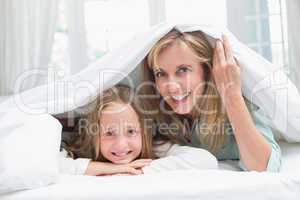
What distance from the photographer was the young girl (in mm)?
1021

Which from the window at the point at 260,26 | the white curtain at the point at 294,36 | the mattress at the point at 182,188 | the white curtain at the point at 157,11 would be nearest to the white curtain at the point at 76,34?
the white curtain at the point at 157,11

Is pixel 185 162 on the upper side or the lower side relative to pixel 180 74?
lower

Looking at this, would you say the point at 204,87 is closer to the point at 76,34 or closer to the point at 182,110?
the point at 182,110

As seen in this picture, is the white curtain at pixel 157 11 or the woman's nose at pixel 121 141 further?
the white curtain at pixel 157 11

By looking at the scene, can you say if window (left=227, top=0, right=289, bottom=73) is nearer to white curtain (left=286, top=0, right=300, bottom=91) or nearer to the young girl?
white curtain (left=286, top=0, right=300, bottom=91)

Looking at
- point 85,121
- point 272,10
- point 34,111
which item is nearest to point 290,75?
point 272,10

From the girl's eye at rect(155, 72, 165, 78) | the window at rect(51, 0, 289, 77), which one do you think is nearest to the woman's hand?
the girl's eye at rect(155, 72, 165, 78)

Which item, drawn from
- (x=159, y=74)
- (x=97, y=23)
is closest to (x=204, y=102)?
(x=159, y=74)

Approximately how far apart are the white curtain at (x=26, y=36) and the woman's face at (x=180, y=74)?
0.70 m

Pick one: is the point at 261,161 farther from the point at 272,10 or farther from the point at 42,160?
the point at 272,10

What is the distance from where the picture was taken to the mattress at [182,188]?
0.82 metres

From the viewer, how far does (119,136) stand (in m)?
1.07

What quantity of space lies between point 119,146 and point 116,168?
0.06 meters

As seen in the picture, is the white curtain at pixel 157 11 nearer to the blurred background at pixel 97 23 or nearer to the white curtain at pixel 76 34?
the blurred background at pixel 97 23
